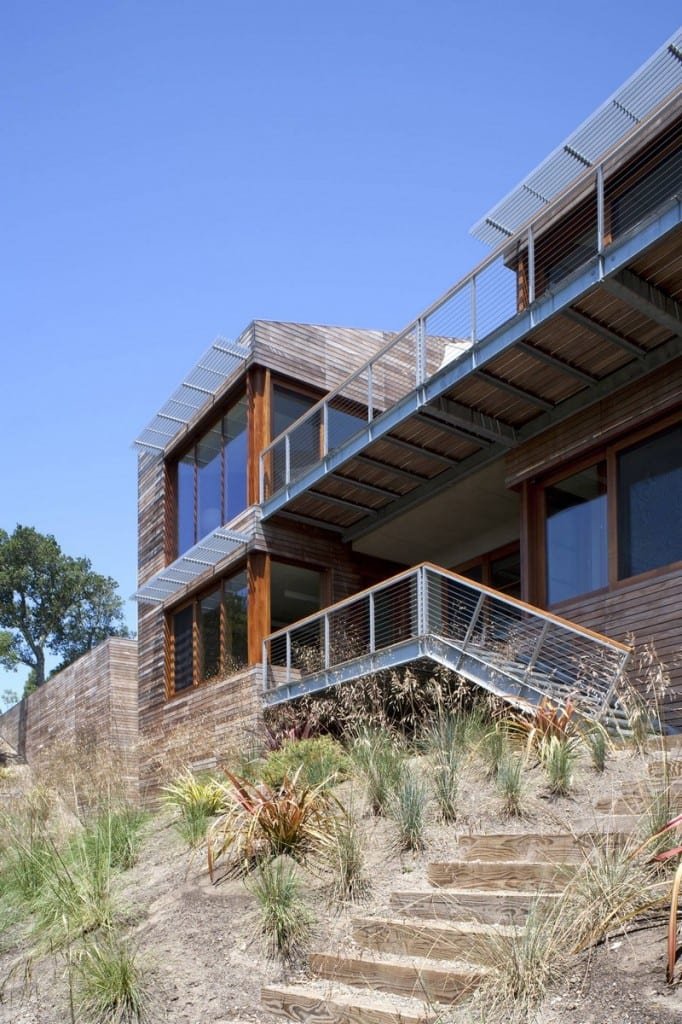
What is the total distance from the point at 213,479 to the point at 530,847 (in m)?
12.0

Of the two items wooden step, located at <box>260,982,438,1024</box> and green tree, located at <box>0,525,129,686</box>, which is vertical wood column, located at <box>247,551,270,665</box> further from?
green tree, located at <box>0,525,129,686</box>

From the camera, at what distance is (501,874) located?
220 inches

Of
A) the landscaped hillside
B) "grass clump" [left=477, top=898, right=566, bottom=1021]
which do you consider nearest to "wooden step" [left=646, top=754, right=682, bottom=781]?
the landscaped hillside

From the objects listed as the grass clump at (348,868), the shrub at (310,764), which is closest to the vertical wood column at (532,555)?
the shrub at (310,764)

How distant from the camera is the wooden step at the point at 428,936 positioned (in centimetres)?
473

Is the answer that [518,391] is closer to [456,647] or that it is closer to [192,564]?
[456,647]

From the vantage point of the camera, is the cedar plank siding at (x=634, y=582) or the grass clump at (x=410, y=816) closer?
the grass clump at (x=410, y=816)

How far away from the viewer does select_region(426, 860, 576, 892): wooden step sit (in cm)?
511

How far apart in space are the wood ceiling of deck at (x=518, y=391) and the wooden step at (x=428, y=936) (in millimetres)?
6370

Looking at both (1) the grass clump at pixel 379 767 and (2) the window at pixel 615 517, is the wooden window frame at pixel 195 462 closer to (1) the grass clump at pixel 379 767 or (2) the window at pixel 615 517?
(2) the window at pixel 615 517

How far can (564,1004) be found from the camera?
13.3ft

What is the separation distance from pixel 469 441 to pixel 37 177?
575 cm

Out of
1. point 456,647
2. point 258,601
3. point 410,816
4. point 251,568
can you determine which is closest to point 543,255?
point 456,647

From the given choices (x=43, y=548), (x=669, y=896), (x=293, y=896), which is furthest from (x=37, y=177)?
(x=43, y=548)
